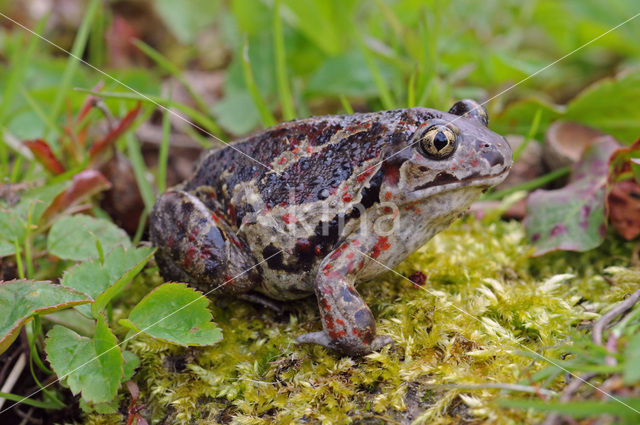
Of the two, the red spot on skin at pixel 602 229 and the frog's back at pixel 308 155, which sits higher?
the frog's back at pixel 308 155

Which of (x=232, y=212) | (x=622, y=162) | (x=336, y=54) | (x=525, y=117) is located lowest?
(x=232, y=212)

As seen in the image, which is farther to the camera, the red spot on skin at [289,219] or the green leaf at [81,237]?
the green leaf at [81,237]

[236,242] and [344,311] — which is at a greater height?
[236,242]

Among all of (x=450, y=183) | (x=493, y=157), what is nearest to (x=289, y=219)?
(x=450, y=183)

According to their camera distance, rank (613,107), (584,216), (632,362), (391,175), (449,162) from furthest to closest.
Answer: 1. (613,107)
2. (584,216)
3. (391,175)
4. (449,162)
5. (632,362)

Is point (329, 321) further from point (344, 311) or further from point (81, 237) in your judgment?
point (81, 237)

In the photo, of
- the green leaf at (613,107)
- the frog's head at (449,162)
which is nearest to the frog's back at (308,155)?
the frog's head at (449,162)

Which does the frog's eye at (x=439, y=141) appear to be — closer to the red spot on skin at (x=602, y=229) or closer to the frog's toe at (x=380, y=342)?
the frog's toe at (x=380, y=342)
